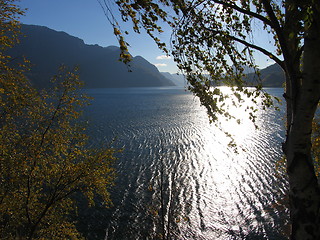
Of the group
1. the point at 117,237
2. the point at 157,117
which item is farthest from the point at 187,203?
the point at 157,117

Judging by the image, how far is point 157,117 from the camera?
81.1 metres

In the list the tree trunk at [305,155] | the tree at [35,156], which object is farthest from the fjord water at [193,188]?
the tree trunk at [305,155]

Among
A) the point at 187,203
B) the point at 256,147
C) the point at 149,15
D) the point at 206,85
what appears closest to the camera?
the point at 149,15

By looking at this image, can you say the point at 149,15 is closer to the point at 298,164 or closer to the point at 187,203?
the point at 298,164

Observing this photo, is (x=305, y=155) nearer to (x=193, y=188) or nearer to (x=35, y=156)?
(x=35, y=156)

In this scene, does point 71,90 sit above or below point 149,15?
below

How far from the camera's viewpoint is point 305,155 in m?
4.13

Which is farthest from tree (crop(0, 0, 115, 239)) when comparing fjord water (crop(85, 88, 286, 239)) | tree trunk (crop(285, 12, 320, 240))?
tree trunk (crop(285, 12, 320, 240))

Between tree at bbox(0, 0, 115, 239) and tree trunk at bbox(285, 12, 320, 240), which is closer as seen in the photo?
tree trunk at bbox(285, 12, 320, 240)

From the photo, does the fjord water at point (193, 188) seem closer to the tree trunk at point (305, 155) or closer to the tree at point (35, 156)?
the tree at point (35, 156)

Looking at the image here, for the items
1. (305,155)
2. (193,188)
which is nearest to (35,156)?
(305,155)

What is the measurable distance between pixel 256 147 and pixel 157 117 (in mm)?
39554

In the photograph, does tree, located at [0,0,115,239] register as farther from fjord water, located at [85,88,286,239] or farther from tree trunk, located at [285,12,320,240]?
tree trunk, located at [285,12,320,240]

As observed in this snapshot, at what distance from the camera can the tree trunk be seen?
381 cm
